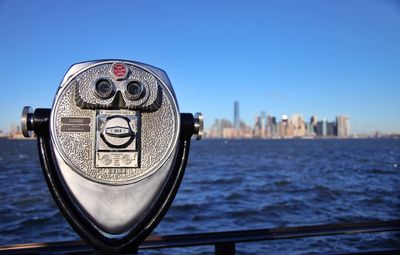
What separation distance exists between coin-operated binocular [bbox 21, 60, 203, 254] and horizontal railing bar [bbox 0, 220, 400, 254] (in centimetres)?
90

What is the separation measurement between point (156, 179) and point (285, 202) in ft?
38.9

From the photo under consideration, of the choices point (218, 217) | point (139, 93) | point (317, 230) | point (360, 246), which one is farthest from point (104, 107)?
point (218, 217)

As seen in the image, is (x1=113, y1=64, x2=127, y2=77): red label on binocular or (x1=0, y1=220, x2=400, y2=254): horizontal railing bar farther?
(x1=0, y1=220, x2=400, y2=254): horizontal railing bar

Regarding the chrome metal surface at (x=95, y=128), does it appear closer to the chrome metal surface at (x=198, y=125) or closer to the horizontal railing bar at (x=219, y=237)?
the chrome metal surface at (x=198, y=125)

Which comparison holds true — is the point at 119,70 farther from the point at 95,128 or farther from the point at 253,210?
the point at 253,210

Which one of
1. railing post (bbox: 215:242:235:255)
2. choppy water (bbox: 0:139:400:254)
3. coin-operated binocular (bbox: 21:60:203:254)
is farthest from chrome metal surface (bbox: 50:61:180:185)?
choppy water (bbox: 0:139:400:254)

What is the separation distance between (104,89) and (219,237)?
1.41 meters

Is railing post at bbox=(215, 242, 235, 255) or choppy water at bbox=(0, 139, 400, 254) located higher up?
railing post at bbox=(215, 242, 235, 255)

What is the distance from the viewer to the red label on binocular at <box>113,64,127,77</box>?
4.55ft

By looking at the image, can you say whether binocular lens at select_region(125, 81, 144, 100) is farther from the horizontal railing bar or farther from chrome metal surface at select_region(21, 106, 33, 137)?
the horizontal railing bar

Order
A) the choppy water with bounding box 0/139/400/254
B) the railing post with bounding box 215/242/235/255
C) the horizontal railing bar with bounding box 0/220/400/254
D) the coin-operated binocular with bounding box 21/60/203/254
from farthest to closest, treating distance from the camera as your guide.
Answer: the choppy water with bounding box 0/139/400/254 → the railing post with bounding box 215/242/235/255 → the horizontal railing bar with bounding box 0/220/400/254 → the coin-operated binocular with bounding box 21/60/203/254

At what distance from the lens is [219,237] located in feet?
8.09

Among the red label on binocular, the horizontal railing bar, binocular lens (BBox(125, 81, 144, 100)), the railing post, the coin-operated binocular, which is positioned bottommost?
the railing post

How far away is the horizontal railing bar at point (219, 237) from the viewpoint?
2141 mm
